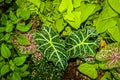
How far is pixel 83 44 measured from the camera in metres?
2.45

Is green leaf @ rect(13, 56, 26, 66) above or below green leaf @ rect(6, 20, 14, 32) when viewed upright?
below

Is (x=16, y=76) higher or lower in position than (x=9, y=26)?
lower

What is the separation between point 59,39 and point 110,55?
0.48 m

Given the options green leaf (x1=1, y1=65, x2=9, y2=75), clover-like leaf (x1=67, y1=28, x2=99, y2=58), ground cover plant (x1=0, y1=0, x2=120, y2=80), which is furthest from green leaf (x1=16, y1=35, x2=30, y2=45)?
clover-like leaf (x1=67, y1=28, x2=99, y2=58)

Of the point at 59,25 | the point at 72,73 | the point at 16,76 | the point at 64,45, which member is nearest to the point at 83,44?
the point at 64,45

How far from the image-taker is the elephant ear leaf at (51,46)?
7.90ft

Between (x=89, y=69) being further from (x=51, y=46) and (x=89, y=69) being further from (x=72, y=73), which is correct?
(x=51, y=46)

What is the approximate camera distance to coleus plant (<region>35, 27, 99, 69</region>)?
7.93 ft

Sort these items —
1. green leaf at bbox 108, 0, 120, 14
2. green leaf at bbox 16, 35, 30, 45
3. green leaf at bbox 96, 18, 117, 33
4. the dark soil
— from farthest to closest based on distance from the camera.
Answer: the dark soil, green leaf at bbox 16, 35, 30, 45, green leaf at bbox 96, 18, 117, 33, green leaf at bbox 108, 0, 120, 14

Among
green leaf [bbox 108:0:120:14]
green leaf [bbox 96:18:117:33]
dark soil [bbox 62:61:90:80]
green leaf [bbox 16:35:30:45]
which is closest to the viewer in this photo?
green leaf [bbox 108:0:120:14]

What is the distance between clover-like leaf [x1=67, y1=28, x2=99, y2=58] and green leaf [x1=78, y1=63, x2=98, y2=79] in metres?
0.10

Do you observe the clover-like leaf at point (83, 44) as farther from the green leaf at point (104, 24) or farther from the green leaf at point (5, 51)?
the green leaf at point (5, 51)

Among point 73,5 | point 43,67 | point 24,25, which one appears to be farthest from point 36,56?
point 73,5

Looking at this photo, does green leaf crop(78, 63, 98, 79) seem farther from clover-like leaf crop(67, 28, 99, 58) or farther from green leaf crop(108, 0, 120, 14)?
green leaf crop(108, 0, 120, 14)
